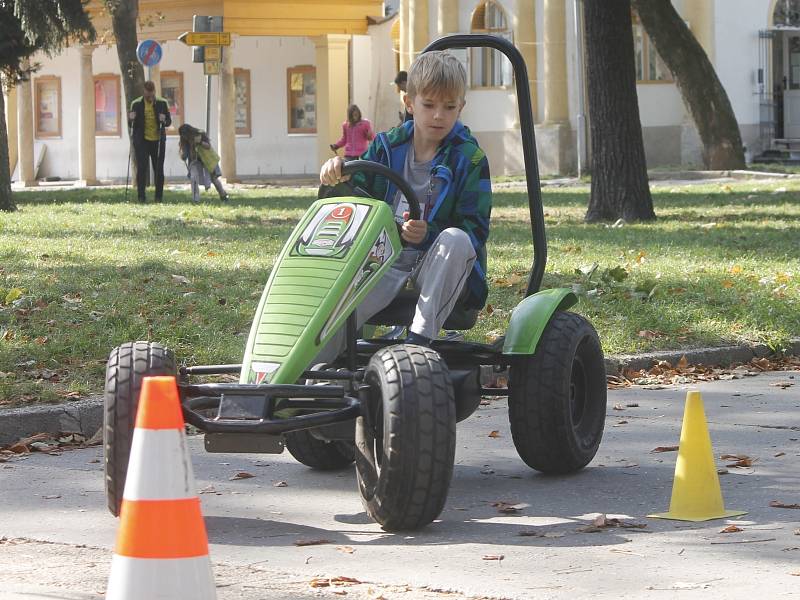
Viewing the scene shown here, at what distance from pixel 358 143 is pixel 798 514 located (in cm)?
1984

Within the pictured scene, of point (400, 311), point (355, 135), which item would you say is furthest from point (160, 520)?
point (355, 135)

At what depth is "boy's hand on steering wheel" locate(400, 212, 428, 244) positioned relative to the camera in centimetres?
561

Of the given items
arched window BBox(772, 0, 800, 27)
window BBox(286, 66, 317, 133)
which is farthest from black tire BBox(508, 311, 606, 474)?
window BBox(286, 66, 317, 133)

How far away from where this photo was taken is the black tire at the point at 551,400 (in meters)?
5.77

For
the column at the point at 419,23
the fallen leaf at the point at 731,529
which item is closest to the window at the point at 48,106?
the column at the point at 419,23

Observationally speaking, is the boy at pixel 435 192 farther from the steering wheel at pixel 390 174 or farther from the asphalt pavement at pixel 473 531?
the asphalt pavement at pixel 473 531

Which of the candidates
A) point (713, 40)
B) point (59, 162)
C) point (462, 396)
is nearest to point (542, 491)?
point (462, 396)

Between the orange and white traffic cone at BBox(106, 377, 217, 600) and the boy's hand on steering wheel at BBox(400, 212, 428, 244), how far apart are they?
78.0 inches

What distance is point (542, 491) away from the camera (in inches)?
227

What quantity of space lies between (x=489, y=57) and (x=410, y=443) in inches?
1198

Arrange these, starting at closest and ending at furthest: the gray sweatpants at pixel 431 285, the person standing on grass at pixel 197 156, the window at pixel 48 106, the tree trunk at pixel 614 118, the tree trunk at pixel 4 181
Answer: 1. the gray sweatpants at pixel 431 285
2. the tree trunk at pixel 614 118
3. the tree trunk at pixel 4 181
4. the person standing on grass at pixel 197 156
5. the window at pixel 48 106

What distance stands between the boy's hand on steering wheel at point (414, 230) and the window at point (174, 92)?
36.5 m

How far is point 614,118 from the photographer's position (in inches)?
661

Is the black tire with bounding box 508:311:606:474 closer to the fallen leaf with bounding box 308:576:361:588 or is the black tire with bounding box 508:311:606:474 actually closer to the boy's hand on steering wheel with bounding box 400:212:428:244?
the boy's hand on steering wheel with bounding box 400:212:428:244
